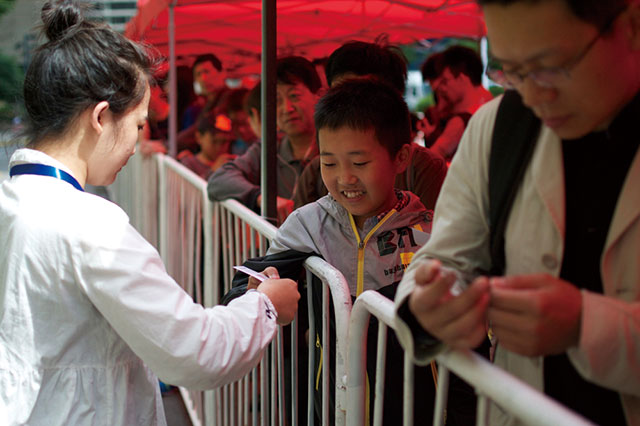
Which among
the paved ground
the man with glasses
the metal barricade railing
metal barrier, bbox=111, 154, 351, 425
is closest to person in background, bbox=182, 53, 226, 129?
metal barrier, bbox=111, 154, 351, 425

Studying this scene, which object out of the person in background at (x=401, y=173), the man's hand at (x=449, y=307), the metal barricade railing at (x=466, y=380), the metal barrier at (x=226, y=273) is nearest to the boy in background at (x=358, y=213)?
the metal barrier at (x=226, y=273)

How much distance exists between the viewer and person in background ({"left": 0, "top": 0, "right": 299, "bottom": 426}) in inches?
62.3

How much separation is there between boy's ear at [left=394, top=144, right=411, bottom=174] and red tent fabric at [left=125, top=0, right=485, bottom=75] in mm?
1676

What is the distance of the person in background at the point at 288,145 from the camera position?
131 inches

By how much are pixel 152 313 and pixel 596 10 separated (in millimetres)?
1140

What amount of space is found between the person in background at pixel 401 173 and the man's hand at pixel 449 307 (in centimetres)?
158

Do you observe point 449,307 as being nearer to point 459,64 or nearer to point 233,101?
point 459,64

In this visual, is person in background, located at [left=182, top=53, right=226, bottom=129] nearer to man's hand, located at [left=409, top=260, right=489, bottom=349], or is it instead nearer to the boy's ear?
the boy's ear

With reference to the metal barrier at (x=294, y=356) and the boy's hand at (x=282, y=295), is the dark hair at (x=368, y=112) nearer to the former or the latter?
the metal barrier at (x=294, y=356)

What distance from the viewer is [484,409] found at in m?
1.07

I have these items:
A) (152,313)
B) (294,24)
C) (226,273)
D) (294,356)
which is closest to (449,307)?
(152,313)

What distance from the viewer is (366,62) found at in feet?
9.20

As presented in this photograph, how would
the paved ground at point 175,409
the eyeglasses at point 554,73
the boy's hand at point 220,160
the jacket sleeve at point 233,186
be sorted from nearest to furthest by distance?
the eyeglasses at point 554,73 → the jacket sleeve at point 233,186 → the paved ground at point 175,409 → the boy's hand at point 220,160

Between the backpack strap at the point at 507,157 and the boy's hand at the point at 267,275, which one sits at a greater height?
the backpack strap at the point at 507,157
